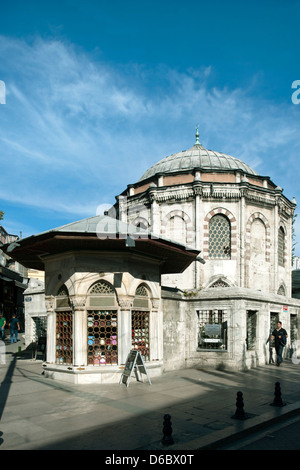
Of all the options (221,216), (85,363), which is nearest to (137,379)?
(85,363)

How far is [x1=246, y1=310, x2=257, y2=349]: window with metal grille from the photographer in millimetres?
13852

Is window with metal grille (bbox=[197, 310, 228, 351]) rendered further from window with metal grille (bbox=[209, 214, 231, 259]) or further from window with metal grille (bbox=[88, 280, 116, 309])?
window with metal grille (bbox=[209, 214, 231, 259])

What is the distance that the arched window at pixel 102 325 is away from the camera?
427 inches

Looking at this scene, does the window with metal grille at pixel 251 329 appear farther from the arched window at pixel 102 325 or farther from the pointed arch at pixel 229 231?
the pointed arch at pixel 229 231

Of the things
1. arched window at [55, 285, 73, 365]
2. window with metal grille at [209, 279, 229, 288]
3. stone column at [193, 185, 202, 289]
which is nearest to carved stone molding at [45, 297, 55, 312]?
arched window at [55, 285, 73, 365]

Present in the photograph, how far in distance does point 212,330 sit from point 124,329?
3.69 metres

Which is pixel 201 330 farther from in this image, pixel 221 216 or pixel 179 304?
pixel 221 216

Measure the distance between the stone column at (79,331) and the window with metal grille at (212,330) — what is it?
4.54 m

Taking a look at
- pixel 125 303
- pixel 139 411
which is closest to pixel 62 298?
pixel 125 303

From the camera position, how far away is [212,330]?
520 inches

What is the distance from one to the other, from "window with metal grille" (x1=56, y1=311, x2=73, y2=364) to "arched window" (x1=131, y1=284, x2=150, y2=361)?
181 cm

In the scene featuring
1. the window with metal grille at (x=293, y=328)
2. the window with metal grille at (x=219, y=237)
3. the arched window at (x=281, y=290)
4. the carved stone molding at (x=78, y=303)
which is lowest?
the window with metal grille at (x=293, y=328)

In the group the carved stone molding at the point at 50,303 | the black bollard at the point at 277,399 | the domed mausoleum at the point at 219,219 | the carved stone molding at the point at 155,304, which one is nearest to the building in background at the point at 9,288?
the domed mausoleum at the point at 219,219

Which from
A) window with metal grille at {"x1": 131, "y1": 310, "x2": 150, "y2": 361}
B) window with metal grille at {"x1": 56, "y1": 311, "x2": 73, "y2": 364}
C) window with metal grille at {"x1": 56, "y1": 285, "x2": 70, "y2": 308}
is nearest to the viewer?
window with metal grille at {"x1": 56, "y1": 311, "x2": 73, "y2": 364}
